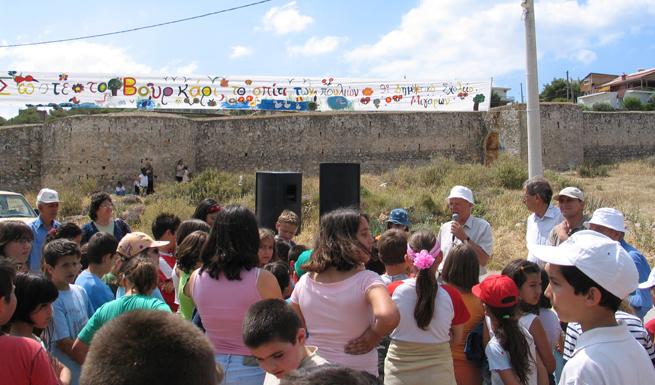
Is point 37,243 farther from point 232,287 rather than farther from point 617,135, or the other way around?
point 617,135

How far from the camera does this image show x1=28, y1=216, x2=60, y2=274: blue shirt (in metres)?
5.14

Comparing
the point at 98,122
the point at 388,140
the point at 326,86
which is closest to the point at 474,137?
the point at 388,140

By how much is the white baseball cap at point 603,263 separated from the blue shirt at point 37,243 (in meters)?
4.53

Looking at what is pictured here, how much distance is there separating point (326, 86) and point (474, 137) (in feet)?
25.4

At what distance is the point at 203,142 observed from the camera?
2711cm

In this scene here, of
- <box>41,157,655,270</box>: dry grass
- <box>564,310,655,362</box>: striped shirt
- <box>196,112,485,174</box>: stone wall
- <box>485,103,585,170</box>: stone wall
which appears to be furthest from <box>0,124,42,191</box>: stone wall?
<box>564,310,655,362</box>: striped shirt

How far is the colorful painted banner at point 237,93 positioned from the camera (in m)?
23.1

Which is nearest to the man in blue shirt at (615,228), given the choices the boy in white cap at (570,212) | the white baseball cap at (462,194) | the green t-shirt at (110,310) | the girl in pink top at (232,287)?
the boy in white cap at (570,212)

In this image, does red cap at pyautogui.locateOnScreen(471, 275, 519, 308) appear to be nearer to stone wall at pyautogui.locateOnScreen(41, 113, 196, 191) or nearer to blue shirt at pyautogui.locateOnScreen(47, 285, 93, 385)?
blue shirt at pyautogui.locateOnScreen(47, 285, 93, 385)

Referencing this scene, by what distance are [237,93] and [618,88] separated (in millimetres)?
57968

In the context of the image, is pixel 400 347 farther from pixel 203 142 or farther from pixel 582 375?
pixel 203 142

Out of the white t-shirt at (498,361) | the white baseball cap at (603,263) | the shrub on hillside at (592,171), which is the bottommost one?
the white t-shirt at (498,361)

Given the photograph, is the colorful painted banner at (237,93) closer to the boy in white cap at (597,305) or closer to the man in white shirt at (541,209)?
the man in white shirt at (541,209)

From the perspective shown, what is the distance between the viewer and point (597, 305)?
6.53ft
